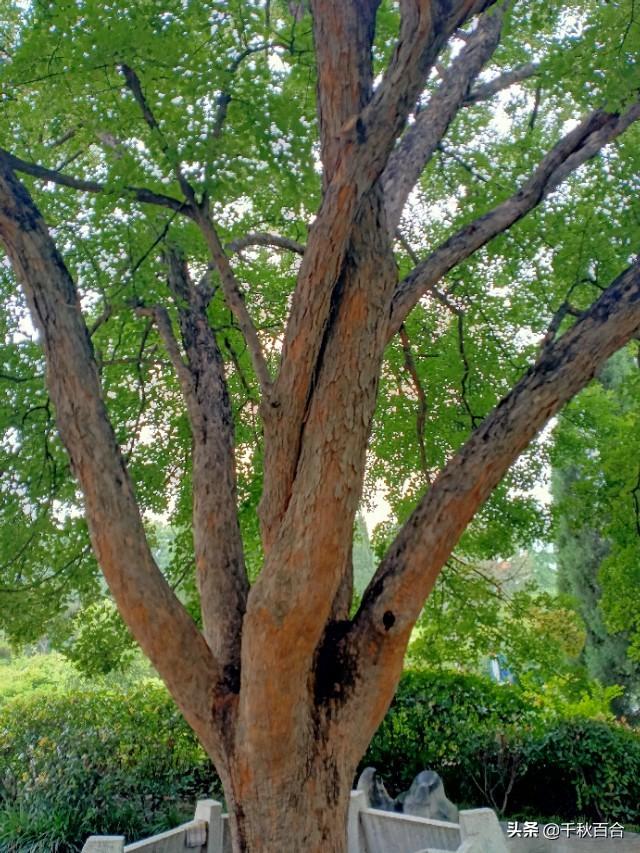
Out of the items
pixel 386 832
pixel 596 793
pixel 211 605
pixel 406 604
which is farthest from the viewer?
pixel 596 793

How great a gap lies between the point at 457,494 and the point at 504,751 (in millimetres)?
4807

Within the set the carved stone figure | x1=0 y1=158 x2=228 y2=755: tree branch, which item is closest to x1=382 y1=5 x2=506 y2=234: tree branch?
x1=0 y1=158 x2=228 y2=755: tree branch

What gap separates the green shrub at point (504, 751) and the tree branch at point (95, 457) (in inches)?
178

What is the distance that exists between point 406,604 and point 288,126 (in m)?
2.45

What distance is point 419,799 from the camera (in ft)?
19.8

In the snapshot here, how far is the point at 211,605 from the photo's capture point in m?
3.61

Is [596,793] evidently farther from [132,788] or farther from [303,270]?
[303,270]

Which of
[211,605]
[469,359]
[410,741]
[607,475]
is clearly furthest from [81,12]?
[410,741]

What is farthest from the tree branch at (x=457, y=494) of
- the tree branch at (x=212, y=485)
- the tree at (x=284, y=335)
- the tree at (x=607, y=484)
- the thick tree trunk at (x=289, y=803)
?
the tree at (x=607, y=484)

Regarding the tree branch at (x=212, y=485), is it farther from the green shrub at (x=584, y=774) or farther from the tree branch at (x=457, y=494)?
the green shrub at (x=584, y=774)

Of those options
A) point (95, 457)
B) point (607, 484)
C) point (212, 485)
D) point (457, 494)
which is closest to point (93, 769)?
point (212, 485)

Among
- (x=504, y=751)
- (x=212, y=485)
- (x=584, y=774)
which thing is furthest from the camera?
(x=504, y=751)

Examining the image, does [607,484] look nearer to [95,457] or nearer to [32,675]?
Answer: [95,457]

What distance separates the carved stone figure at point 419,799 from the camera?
19.7 feet
